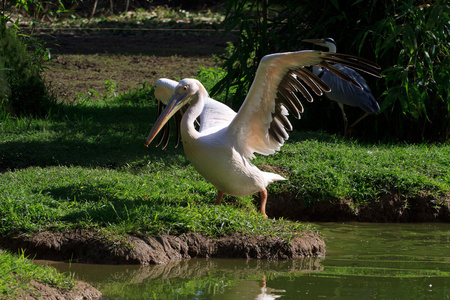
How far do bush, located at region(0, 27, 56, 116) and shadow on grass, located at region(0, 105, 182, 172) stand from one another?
34 centimetres

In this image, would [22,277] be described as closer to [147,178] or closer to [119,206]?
[119,206]

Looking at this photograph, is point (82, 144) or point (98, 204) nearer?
point (98, 204)

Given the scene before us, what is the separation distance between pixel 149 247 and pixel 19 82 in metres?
4.70

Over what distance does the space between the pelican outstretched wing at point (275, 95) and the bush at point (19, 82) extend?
4066 mm

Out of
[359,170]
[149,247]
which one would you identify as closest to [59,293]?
[149,247]

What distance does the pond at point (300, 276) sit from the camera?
13.4 feet

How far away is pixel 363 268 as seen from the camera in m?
4.64

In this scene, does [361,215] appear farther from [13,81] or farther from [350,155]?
[13,81]

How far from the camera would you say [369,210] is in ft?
20.3

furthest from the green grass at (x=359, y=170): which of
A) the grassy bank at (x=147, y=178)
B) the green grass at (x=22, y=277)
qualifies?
the green grass at (x=22, y=277)

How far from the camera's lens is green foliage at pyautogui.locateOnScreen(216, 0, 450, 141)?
306 inches

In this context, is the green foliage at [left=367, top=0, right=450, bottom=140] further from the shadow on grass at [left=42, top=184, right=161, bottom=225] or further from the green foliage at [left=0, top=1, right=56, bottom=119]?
the green foliage at [left=0, top=1, right=56, bottom=119]

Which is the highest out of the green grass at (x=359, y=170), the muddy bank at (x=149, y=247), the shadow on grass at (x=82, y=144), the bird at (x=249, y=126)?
the bird at (x=249, y=126)

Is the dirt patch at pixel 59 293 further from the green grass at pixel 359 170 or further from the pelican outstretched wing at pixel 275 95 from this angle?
the green grass at pixel 359 170
